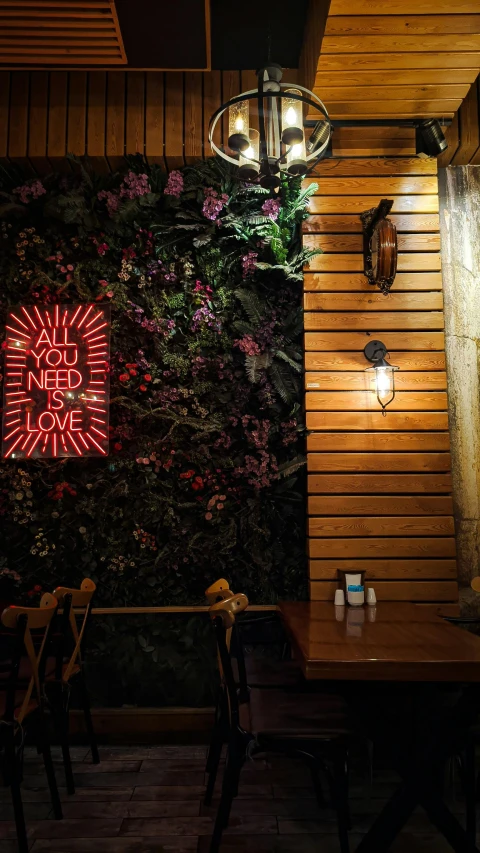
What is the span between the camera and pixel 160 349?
426cm

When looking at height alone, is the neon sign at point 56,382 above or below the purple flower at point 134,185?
below

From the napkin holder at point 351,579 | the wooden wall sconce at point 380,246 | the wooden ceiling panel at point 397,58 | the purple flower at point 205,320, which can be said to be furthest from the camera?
the purple flower at point 205,320

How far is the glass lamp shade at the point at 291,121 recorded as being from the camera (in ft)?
9.37

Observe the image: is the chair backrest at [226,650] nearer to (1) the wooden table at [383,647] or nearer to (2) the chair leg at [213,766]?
(1) the wooden table at [383,647]

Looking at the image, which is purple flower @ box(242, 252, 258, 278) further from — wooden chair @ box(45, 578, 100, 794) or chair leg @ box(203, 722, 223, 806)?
chair leg @ box(203, 722, 223, 806)

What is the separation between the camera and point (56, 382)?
429 centimetres

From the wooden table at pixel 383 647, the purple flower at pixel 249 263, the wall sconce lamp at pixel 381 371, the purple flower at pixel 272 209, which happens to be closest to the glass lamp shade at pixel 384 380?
the wall sconce lamp at pixel 381 371

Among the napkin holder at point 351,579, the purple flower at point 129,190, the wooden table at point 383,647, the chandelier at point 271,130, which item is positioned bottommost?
the wooden table at point 383,647

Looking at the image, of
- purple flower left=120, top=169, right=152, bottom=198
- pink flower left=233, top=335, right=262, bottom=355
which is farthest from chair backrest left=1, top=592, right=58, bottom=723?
purple flower left=120, top=169, right=152, bottom=198

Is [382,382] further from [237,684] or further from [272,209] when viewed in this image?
[237,684]

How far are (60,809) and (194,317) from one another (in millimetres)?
3076

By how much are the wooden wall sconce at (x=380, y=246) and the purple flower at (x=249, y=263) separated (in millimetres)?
793

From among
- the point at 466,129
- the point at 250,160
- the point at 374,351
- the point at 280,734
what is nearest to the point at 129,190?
the point at 250,160

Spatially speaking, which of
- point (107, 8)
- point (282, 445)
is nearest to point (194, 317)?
point (282, 445)
